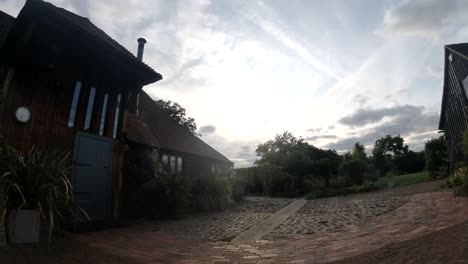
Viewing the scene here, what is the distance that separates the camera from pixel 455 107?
1260cm

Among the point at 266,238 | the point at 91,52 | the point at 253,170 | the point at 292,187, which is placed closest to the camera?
the point at 266,238

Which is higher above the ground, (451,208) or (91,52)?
(91,52)

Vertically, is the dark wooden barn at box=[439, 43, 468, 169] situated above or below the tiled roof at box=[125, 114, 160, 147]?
above

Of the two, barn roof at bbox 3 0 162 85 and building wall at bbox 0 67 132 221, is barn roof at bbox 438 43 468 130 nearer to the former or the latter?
barn roof at bbox 3 0 162 85

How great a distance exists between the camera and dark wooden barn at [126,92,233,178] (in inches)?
427

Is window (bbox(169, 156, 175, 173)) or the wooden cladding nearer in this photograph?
the wooden cladding

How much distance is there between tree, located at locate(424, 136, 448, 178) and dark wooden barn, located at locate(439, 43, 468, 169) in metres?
1.64

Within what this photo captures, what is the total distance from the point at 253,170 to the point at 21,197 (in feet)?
52.5

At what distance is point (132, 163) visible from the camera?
822cm

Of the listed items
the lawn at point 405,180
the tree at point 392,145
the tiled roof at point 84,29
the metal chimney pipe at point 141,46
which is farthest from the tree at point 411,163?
the tiled roof at point 84,29

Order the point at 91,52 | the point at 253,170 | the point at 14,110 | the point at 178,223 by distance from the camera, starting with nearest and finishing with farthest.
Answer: the point at 14,110, the point at 91,52, the point at 178,223, the point at 253,170

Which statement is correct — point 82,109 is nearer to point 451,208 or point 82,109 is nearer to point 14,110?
point 14,110

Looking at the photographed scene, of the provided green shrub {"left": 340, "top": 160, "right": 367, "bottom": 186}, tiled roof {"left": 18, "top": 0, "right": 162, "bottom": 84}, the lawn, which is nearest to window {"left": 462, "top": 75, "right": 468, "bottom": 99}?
the lawn

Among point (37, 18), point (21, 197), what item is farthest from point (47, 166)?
point (37, 18)
